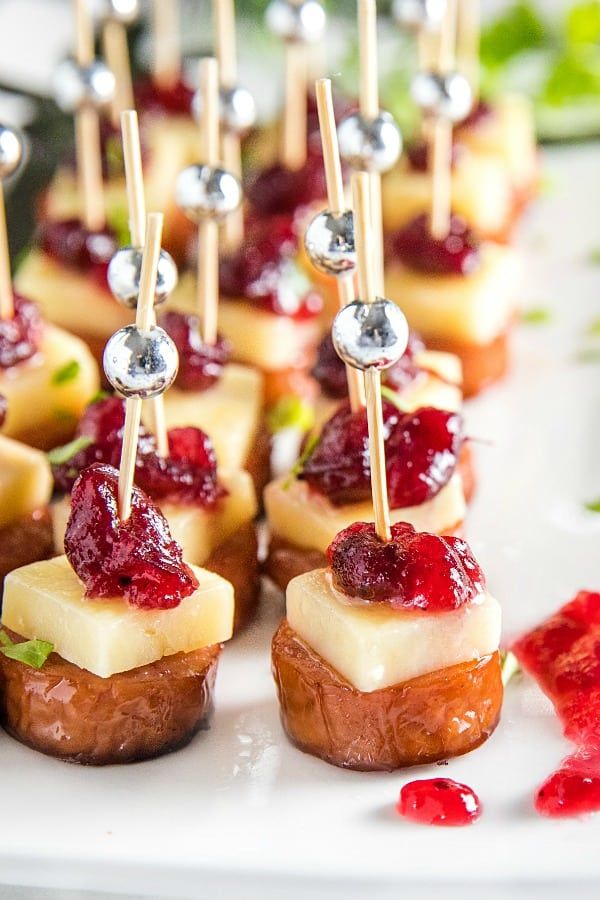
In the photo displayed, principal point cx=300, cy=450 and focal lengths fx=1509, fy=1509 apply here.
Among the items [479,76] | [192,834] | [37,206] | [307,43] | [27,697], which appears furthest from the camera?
[479,76]

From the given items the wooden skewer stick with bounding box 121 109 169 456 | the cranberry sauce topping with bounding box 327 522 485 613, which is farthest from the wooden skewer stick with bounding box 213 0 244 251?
the cranberry sauce topping with bounding box 327 522 485 613

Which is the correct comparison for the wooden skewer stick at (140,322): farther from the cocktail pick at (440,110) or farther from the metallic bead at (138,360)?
the cocktail pick at (440,110)

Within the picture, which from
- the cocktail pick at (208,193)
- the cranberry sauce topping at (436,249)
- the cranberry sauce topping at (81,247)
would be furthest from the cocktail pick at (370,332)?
the cranberry sauce topping at (81,247)

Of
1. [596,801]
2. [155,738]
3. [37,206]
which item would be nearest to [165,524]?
[155,738]

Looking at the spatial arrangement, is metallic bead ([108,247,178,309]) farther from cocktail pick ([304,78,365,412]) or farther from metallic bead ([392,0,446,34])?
metallic bead ([392,0,446,34])

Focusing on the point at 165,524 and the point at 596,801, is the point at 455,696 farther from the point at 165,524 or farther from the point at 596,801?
the point at 165,524

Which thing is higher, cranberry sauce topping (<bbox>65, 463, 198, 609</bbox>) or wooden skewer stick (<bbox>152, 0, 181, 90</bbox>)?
wooden skewer stick (<bbox>152, 0, 181, 90</bbox>)
